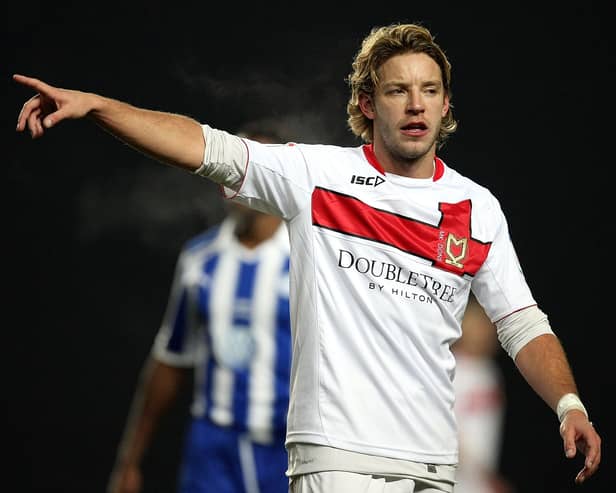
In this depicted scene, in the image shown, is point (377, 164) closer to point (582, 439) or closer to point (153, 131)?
point (153, 131)

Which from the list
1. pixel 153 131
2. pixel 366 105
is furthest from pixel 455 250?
pixel 153 131

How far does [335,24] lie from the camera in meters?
5.40

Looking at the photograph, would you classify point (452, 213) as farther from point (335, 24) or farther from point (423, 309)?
point (335, 24)

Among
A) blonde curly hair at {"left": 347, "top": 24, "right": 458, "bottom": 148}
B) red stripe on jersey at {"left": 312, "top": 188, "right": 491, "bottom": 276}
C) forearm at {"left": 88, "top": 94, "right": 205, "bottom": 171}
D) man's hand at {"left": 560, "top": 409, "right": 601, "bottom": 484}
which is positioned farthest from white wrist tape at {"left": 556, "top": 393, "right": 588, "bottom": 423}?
forearm at {"left": 88, "top": 94, "right": 205, "bottom": 171}

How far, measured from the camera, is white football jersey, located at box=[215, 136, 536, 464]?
286 centimetres

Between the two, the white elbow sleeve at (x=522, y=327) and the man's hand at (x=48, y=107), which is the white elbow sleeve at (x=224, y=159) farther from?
the white elbow sleeve at (x=522, y=327)

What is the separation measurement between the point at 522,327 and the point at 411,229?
1.59 feet

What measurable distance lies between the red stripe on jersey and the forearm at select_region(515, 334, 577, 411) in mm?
289

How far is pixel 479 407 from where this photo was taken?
202 inches

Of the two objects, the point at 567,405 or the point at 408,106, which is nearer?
the point at 567,405

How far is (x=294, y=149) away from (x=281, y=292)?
1.66 metres

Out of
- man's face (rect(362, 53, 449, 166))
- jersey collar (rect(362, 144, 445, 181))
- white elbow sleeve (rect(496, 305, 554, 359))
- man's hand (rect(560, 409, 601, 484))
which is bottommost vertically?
man's hand (rect(560, 409, 601, 484))

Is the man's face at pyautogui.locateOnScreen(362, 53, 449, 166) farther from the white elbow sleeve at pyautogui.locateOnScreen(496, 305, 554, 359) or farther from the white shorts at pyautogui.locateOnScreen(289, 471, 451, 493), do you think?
the white shorts at pyautogui.locateOnScreen(289, 471, 451, 493)

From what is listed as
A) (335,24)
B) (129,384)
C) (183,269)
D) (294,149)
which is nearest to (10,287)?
(129,384)
